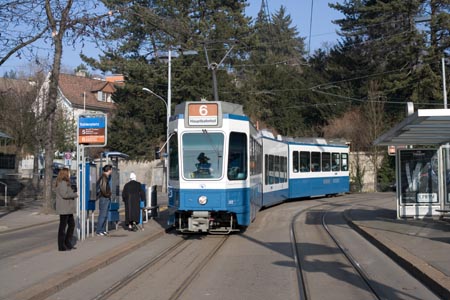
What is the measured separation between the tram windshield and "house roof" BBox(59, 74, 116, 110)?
59.9 metres

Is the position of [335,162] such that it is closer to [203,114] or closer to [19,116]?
[203,114]

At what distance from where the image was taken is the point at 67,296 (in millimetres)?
8469

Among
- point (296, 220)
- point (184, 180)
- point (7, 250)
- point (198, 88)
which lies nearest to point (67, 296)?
point (7, 250)

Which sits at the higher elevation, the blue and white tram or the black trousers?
the blue and white tram

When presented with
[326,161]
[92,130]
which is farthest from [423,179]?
[326,161]

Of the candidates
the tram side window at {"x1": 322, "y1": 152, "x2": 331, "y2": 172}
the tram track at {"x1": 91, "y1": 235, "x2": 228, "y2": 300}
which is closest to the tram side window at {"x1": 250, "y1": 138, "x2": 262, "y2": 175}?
the tram track at {"x1": 91, "y1": 235, "x2": 228, "y2": 300}

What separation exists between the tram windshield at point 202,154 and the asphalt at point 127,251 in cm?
206

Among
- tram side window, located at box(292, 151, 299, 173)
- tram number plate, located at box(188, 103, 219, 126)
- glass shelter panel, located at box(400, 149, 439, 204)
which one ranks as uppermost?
tram number plate, located at box(188, 103, 219, 126)

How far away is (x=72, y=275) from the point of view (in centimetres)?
956

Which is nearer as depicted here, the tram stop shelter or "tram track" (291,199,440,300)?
"tram track" (291,199,440,300)

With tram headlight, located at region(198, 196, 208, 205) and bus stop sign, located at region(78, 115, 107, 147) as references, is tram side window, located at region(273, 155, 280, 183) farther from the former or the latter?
bus stop sign, located at region(78, 115, 107, 147)

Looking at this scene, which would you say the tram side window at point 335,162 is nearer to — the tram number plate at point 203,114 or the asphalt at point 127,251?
the asphalt at point 127,251

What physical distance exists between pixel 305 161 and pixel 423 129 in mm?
16063

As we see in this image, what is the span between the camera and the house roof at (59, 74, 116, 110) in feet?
245
